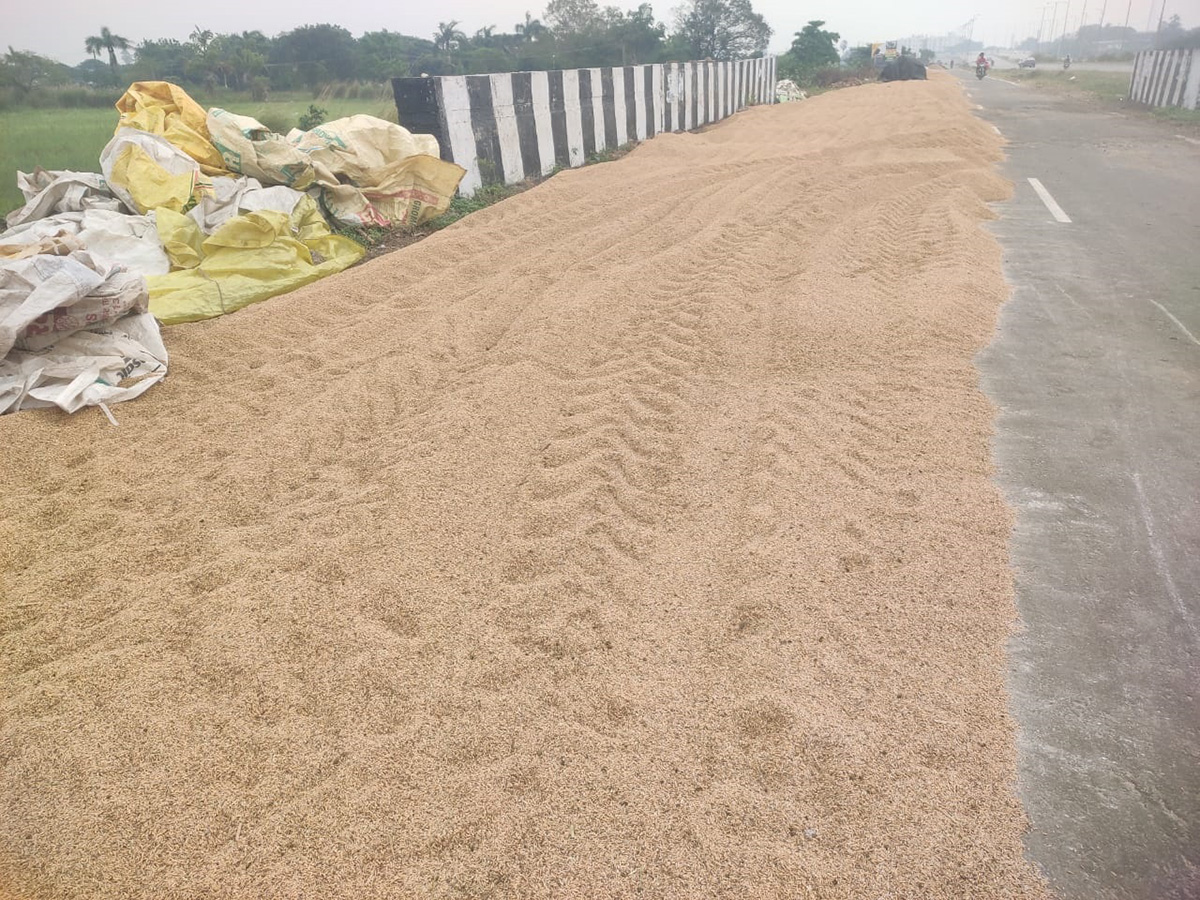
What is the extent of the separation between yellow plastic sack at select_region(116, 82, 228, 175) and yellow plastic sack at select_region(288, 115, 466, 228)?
2.30 ft

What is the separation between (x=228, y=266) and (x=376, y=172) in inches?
78.8

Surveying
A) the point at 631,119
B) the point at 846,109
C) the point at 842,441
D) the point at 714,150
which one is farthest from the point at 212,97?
the point at 846,109

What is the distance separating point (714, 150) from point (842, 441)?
893cm

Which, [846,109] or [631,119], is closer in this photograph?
[631,119]

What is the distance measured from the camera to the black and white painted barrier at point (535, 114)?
24.8ft

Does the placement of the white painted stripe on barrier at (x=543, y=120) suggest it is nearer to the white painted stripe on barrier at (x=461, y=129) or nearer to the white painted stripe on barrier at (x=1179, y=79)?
the white painted stripe on barrier at (x=461, y=129)

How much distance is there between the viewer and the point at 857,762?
176cm

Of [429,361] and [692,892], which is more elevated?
[429,361]

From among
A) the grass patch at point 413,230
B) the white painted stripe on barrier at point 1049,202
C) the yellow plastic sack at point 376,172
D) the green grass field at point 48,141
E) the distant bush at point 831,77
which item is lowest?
the white painted stripe on barrier at point 1049,202

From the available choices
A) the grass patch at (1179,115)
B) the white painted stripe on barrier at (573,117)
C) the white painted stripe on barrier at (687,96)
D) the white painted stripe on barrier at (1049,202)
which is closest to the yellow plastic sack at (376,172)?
the white painted stripe on barrier at (573,117)

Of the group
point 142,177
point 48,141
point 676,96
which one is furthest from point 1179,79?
point 48,141

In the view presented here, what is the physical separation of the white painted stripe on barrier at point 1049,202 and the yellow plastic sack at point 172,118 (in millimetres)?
7533

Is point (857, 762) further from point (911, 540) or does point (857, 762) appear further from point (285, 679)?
point (285, 679)

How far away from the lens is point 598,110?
1045 cm
